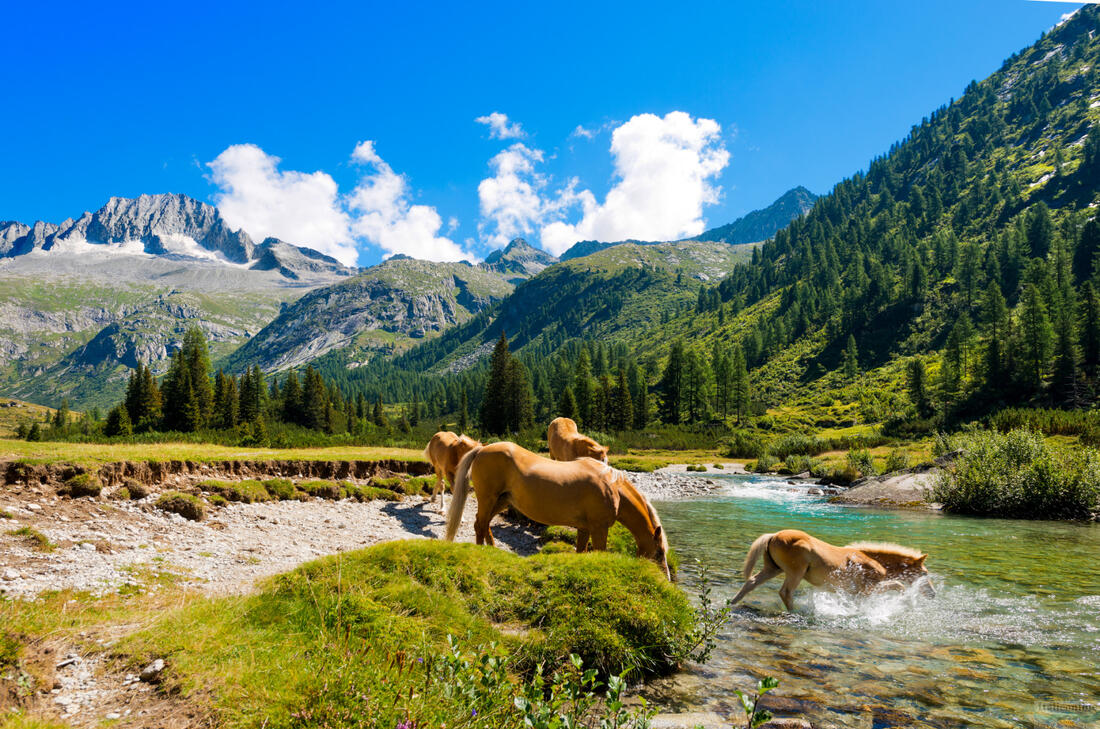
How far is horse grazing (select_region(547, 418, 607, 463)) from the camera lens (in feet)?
63.2

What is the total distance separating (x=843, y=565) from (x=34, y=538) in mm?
15850

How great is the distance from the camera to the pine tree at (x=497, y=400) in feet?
252

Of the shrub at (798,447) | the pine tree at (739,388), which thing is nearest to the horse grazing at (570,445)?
the shrub at (798,447)

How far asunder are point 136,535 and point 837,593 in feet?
52.2

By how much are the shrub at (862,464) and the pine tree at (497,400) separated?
44.6m

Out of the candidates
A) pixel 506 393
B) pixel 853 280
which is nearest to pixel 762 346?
pixel 853 280

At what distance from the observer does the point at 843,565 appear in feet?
33.9

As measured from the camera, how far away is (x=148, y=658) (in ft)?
16.6

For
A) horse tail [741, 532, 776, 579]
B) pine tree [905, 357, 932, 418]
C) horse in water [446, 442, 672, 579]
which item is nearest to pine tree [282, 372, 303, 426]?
horse in water [446, 442, 672, 579]

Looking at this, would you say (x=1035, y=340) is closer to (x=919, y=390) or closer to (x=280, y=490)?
(x=919, y=390)

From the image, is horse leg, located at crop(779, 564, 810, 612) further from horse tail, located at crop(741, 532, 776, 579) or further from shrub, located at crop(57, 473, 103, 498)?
shrub, located at crop(57, 473, 103, 498)

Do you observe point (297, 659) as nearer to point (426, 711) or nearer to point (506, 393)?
point (426, 711)

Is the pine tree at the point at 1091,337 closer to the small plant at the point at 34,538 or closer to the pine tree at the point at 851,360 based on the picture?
the pine tree at the point at 851,360

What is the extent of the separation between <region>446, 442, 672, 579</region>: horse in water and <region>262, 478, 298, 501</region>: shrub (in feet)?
39.3
